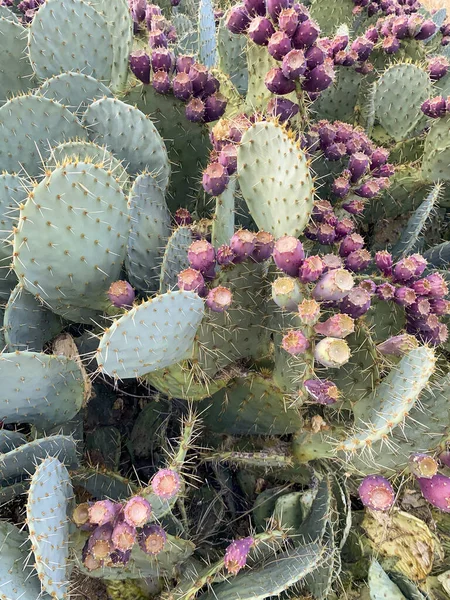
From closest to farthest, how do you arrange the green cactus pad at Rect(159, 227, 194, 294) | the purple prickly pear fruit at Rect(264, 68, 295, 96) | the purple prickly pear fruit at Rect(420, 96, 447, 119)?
1. the green cactus pad at Rect(159, 227, 194, 294)
2. the purple prickly pear fruit at Rect(264, 68, 295, 96)
3. the purple prickly pear fruit at Rect(420, 96, 447, 119)

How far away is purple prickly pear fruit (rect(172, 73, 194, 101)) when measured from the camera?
1.61 m

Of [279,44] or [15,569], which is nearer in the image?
[15,569]

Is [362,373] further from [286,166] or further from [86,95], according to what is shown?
[86,95]

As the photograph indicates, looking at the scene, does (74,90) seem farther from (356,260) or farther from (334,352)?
(334,352)

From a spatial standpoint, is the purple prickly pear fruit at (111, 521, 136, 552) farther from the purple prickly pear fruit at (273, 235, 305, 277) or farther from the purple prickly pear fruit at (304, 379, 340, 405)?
the purple prickly pear fruit at (273, 235, 305, 277)

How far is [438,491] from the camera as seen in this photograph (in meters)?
1.13

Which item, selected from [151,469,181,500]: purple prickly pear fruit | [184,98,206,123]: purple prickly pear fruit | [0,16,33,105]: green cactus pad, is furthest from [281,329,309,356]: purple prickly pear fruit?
[0,16,33,105]: green cactus pad

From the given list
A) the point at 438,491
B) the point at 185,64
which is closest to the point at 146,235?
the point at 185,64

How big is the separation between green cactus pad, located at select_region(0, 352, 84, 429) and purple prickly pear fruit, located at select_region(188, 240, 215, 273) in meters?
0.45

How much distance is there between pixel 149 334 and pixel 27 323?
54 cm

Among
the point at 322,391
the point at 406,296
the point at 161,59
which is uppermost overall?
the point at 161,59

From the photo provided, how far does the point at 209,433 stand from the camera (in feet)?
5.27

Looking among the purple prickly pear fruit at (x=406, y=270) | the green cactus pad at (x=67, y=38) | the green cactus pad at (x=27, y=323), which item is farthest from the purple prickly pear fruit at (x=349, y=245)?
the green cactus pad at (x=67, y=38)

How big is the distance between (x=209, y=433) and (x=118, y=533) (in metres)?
0.62
